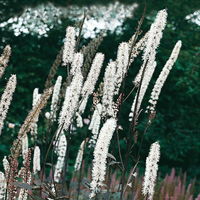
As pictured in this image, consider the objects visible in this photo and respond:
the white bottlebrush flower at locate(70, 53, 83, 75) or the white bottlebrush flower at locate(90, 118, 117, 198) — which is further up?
the white bottlebrush flower at locate(70, 53, 83, 75)

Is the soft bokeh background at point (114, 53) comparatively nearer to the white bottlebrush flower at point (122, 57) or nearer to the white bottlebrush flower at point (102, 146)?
the white bottlebrush flower at point (122, 57)

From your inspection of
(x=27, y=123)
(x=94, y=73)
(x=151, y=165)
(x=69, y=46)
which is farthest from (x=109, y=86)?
(x=27, y=123)

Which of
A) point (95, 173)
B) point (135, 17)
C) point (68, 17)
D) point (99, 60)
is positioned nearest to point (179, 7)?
point (135, 17)

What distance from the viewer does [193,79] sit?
7848 millimetres

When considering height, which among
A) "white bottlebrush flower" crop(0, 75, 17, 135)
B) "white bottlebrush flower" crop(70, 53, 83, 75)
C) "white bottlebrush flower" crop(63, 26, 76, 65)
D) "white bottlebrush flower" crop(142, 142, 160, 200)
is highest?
"white bottlebrush flower" crop(63, 26, 76, 65)

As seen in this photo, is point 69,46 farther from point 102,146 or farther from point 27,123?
point 102,146

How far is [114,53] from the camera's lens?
7.88 metres

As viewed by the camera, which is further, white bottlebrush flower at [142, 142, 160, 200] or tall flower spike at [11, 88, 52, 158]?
white bottlebrush flower at [142, 142, 160, 200]

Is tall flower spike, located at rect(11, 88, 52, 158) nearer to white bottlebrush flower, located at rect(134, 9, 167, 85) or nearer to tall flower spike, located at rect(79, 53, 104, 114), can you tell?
tall flower spike, located at rect(79, 53, 104, 114)

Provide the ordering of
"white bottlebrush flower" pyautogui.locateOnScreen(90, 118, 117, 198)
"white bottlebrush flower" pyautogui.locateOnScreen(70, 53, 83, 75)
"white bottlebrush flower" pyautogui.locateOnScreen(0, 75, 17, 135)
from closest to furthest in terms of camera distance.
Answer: "white bottlebrush flower" pyautogui.locateOnScreen(90, 118, 117, 198) → "white bottlebrush flower" pyautogui.locateOnScreen(0, 75, 17, 135) → "white bottlebrush flower" pyautogui.locateOnScreen(70, 53, 83, 75)

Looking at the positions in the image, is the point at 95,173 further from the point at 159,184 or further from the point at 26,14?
the point at 26,14

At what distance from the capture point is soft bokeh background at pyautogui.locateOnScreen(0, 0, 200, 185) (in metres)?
7.60

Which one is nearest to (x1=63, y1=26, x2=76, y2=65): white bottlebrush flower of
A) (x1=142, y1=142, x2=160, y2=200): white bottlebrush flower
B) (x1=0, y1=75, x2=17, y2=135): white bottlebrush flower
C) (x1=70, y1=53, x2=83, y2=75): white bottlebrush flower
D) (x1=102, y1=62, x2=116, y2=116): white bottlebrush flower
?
(x1=70, y1=53, x2=83, y2=75): white bottlebrush flower

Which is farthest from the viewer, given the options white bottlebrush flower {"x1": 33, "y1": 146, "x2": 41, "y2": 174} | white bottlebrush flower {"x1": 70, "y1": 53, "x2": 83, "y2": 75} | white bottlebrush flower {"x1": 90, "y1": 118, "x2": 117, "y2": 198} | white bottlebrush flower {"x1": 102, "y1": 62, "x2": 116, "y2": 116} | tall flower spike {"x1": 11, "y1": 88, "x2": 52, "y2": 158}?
white bottlebrush flower {"x1": 33, "y1": 146, "x2": 41, "y2": 174}
